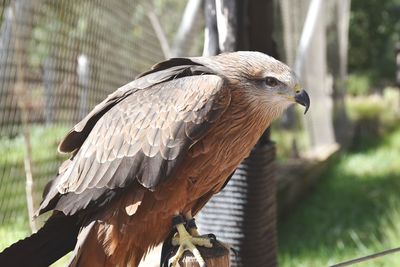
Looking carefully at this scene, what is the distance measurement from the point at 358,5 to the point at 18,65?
11.4 metres

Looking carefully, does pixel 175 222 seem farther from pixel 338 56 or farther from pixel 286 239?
pixel 338 56

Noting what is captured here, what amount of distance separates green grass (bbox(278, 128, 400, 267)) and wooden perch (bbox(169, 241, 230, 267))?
290 cm

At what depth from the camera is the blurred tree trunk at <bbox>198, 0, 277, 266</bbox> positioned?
2914mm

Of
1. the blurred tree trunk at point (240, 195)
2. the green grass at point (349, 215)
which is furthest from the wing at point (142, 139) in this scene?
the green grass at point (349, 215)

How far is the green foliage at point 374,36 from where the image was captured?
13.3 meters

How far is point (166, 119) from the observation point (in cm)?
210

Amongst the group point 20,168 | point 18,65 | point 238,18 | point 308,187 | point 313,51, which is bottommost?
point 20,168

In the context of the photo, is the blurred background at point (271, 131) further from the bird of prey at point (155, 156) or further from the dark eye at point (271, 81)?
the dark eye at point (271, 81)

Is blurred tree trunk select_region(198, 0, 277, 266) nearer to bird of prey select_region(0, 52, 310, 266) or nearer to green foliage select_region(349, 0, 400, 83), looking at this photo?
bird of prey select_region(0, 52, 310, 266)

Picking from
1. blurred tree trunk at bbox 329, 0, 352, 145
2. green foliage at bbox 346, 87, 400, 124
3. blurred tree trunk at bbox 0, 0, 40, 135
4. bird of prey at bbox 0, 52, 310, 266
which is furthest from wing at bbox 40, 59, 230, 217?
green foliage at bbox 346, 87, 400, 124

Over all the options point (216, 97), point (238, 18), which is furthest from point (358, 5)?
point (216, 97)

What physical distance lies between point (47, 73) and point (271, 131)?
127 centimetres

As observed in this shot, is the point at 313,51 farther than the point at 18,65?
Yes

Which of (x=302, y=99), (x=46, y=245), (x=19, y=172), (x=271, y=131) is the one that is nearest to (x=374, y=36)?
(x=271, y=131)
